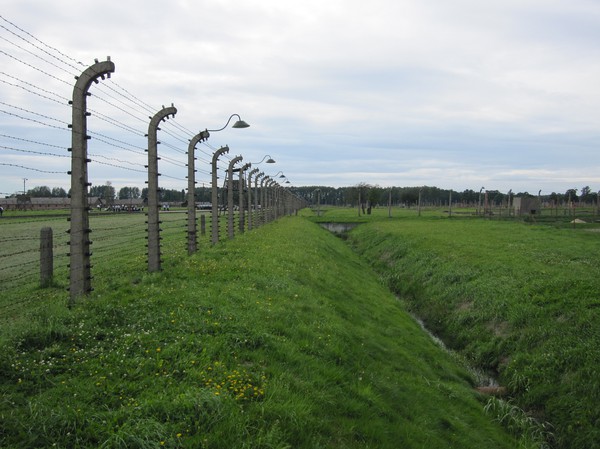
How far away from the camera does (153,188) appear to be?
1180 centimetres

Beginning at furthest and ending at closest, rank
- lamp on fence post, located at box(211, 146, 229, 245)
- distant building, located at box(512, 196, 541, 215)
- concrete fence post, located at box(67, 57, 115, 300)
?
distant building, located at box(512, 196, 541, 215)
lamp on fence post, located at box(211, 146, 229, 245)
concrete fence post, located at box(67, 57, 115, 300)

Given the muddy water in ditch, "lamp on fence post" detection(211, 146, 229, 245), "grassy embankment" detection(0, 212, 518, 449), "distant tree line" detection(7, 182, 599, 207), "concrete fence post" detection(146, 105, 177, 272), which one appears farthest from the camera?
"distant tree line" detection(7, 182, 599, 207)

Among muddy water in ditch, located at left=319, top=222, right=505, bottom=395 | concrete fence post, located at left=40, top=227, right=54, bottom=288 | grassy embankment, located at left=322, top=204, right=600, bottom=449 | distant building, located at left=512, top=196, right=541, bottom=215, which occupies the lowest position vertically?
muddy water in ditch, located at left=319, top=222, right=505, bottom=395

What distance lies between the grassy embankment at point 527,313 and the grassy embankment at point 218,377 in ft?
4.21

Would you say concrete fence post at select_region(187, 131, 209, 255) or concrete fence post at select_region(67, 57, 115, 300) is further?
concrete fence post at select_region(187, 131, 209, 255)

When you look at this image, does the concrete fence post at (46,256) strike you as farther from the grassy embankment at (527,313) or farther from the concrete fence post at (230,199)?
the grassy embankment at (527,313)

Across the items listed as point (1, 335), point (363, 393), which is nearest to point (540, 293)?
point (363, 393)

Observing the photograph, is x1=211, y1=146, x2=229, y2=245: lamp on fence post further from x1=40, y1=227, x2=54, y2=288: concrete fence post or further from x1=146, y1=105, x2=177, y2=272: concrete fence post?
x1=40, y1=227, x2=54, y2=288: concrete fence post

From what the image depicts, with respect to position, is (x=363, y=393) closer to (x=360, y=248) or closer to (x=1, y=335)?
(x=1, y=335)

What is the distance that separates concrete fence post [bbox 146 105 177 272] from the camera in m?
11.7

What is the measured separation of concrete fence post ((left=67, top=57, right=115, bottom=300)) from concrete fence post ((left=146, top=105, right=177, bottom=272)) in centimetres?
327

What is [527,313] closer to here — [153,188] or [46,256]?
[153,188]

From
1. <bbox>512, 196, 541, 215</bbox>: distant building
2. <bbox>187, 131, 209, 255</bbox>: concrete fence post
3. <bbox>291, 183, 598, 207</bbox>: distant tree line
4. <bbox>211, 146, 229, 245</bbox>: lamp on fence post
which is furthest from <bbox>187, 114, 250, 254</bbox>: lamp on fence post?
<bbox>291, 183, 598, 207</bbox>: distant tree line

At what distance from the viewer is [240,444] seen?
4.56 metres
